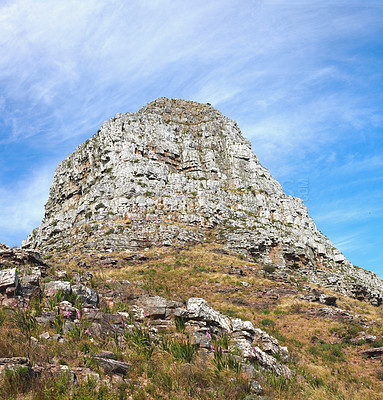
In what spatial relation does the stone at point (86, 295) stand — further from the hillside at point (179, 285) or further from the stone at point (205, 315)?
the stone at point (205, 315)

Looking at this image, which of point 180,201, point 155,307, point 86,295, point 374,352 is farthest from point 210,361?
point 180,201

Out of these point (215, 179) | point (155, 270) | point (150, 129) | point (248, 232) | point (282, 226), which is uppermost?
point (150, 129)

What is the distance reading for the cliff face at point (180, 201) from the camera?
5112cm

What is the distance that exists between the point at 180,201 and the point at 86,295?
47.0m

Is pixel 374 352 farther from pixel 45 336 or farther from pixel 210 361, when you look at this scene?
pixel 45 336

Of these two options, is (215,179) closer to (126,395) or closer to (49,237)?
(49,237)

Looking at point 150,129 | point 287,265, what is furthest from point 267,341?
point 150,129

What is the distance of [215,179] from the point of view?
6631 centimetres

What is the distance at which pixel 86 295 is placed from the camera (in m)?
11.2

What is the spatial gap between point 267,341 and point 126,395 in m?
8.32

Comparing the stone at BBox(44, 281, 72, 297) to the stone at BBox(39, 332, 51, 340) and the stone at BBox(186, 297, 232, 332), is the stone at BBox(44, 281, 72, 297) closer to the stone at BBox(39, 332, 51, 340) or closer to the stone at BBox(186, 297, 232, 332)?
the stone at BBox(39, 332, 51, 340)

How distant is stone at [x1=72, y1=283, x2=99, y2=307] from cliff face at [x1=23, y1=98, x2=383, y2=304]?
33883 mm

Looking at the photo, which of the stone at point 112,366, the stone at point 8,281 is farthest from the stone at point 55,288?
the stone at point 112,366

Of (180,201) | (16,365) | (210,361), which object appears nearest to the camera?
(16,365)
